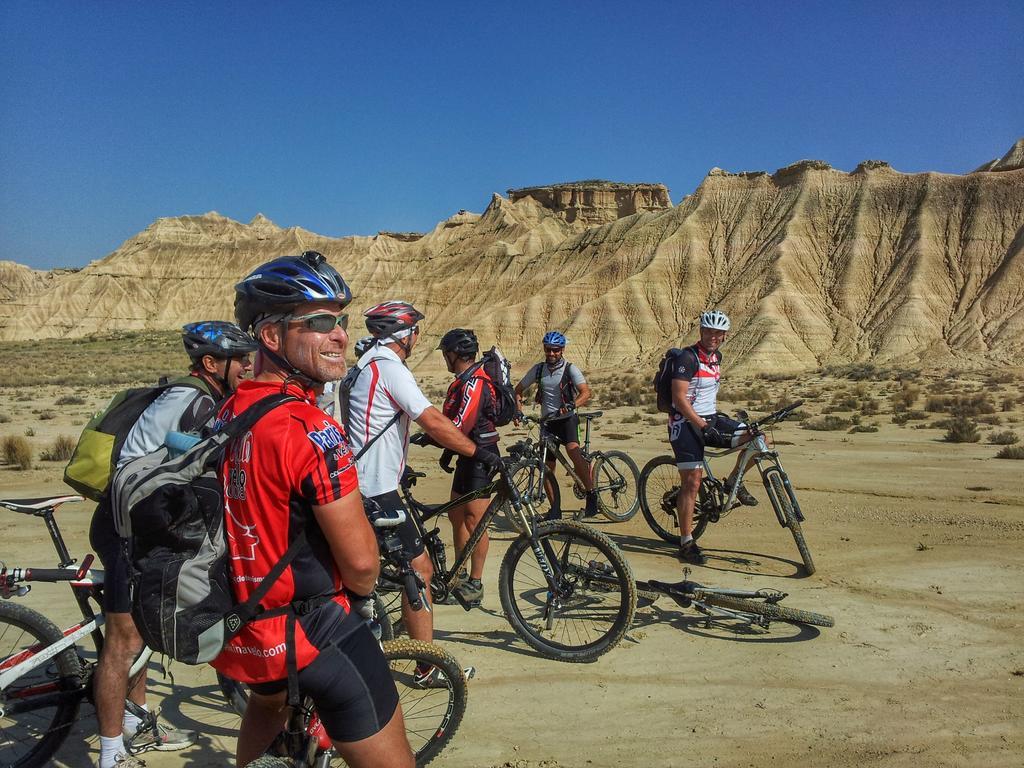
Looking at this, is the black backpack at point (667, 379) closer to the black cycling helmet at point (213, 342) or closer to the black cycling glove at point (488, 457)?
the black cycling glove at point (488, 457)

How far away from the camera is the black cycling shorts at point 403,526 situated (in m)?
4.04

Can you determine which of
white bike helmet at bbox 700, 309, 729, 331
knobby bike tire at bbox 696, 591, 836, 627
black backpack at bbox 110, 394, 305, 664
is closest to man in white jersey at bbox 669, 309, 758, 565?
white bike helmet at bbox 700, 309, 729, 331

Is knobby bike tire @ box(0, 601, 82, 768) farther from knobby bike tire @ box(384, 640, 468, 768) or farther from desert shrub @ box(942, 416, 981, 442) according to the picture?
desert shrub @ box(942, 416, 981, 442)

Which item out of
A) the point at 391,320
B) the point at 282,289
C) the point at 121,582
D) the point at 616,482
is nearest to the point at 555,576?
the point at 391,320

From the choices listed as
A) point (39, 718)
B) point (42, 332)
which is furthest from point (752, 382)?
point (42, 332)

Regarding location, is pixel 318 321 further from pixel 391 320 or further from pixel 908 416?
pixel 908 416

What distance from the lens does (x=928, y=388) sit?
87.7 feet

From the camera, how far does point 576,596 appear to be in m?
4.94

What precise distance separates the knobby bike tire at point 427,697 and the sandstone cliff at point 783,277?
38164 mm

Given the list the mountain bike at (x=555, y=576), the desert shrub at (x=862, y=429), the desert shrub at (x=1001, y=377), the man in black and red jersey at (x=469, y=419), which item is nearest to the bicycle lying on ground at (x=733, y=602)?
the mountain bike at (x=555, y=576)

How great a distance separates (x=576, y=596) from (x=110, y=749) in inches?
110

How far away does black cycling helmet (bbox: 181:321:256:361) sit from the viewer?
3.67 meters

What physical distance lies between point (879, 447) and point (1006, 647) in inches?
364

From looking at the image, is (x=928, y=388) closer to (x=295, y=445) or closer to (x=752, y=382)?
(x=752, y=382)
